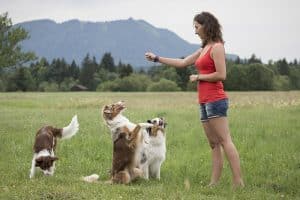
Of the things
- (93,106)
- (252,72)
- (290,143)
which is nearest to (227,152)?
(290,143)

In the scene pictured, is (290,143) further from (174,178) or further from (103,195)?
(103,195)

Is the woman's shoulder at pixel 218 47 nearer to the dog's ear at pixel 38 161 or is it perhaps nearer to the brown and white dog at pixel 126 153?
the brown and white dog at pixel 126 153

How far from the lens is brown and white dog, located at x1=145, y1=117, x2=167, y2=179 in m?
9.96

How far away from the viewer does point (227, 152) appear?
8930mm

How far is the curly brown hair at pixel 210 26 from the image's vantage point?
877 cm

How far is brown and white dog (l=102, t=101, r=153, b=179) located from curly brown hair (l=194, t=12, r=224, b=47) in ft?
6.75

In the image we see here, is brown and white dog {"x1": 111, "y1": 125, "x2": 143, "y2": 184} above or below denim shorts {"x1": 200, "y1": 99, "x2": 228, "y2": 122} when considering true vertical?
below

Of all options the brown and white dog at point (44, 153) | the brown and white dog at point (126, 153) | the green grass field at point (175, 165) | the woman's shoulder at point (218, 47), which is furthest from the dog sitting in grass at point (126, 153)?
the woman's shoulder at point (218, 47)

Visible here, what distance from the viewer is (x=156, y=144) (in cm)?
1009

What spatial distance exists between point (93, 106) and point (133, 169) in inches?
874

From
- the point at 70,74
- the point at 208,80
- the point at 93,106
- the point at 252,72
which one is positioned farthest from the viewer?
the point at 70,74

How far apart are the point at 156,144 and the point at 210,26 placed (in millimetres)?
2581

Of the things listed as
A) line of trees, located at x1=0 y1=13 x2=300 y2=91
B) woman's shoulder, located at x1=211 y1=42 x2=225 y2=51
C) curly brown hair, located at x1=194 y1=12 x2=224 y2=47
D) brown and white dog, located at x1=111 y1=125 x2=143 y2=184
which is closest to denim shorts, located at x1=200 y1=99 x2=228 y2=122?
woman's shoulder, located at x1=211 y1=42 x2=225 y2=51

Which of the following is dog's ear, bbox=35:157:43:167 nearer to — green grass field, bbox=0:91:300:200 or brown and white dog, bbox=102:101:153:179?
green grass field, bbox=0:91:300:200
